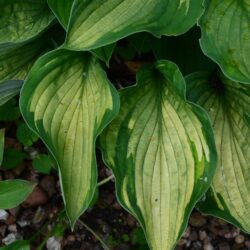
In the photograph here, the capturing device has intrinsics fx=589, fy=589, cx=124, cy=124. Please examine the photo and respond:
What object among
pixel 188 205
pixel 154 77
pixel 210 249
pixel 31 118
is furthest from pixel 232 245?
pixel 31 118

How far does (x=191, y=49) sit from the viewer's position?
1569 millimetres

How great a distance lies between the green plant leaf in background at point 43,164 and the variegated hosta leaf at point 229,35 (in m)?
0.60

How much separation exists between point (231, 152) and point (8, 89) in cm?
55

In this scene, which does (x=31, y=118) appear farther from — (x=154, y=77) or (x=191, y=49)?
(x=191, y=49)

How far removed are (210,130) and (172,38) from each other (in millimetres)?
403

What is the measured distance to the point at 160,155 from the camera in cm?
133

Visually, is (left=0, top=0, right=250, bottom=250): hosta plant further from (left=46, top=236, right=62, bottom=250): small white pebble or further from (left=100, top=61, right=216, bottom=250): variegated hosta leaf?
(left=46, top=236, right=62, bottom=250): small white pebble

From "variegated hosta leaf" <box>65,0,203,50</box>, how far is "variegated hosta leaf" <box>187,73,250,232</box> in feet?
0.71

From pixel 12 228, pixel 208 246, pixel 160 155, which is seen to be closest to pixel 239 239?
pixel 208 246

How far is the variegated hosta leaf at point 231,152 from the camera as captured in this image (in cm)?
138

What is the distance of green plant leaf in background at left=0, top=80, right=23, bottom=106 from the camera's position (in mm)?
1405

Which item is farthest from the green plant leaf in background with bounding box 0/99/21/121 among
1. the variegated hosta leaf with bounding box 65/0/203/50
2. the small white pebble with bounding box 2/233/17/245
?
the variegated hosta leaf with bounding box 65/0/203/50

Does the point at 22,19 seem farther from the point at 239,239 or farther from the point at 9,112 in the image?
Result: the point at 239,239

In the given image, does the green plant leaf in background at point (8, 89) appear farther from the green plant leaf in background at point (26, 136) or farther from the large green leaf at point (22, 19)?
the green plant leaf in background at point (26, 136)
